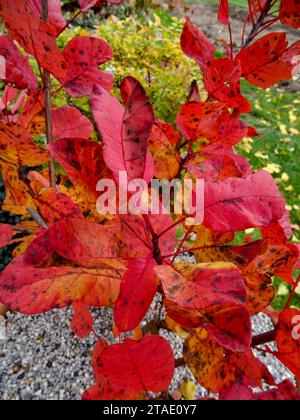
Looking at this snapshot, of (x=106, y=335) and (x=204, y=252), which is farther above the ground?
(x=204, y=252)

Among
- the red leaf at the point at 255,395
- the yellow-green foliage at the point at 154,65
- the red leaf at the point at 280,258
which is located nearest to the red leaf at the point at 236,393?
the red leaf at the point at 255,395

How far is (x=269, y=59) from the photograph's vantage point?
1.79ft

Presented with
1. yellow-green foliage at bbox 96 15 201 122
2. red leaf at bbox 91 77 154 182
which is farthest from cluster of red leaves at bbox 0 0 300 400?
yellow-green foliage at bbox 96 15 201 122

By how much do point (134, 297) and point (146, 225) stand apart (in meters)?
0.14

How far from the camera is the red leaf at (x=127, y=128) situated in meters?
0.34

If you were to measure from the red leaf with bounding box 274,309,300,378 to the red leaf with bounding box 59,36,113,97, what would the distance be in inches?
18.5

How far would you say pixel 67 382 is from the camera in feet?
3.32

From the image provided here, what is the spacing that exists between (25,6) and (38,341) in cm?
97

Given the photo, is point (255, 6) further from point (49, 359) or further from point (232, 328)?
point (49, 359)

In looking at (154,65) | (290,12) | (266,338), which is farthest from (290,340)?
(154,65)

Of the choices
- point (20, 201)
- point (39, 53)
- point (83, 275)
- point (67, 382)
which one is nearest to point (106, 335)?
point (67, 382)

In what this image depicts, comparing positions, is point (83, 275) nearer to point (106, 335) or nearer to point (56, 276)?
point (56, 276)

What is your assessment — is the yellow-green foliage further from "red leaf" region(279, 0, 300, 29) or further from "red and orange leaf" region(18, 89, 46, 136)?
"red leaf" region(279, 0, 300, 29)

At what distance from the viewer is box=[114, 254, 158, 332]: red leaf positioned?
0.42 m
